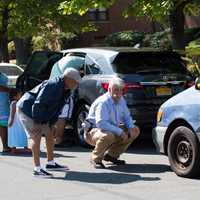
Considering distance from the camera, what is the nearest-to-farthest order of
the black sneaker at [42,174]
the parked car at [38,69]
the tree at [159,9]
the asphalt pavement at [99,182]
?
the asphalt pavement at [99,182] < the black sneaker at [42,174] < the parked car at [38,69] < the tree at [159,9]

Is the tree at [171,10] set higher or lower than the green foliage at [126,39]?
higher

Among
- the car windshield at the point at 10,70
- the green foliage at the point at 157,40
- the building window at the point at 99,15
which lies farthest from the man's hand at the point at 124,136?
the building window at the point at 99,15

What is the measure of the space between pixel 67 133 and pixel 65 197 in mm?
5723

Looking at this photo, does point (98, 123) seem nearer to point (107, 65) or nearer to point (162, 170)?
point (162, 170)

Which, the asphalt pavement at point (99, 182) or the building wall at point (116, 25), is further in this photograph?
the building wall at point (116, 25)

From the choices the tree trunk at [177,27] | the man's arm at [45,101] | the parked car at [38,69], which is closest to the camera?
the man's arm at [45,101]

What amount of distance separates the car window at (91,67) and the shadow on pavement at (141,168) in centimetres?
231

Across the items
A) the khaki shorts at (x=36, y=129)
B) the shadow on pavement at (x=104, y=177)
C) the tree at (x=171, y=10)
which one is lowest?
the shadow on pavement at (x=104, y=177)

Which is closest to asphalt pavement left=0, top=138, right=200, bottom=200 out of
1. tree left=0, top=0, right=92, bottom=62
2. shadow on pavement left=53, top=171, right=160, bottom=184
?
shadow on pavement left=53, top=171, right=160, bottom=184

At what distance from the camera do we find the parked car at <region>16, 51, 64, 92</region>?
519 inches

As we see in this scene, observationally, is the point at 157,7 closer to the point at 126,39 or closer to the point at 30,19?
the point at 30,19

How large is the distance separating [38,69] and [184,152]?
5.71 m

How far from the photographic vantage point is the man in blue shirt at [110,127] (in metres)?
9.09

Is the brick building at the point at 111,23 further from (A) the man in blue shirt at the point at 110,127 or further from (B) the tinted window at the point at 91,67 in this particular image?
(A) the man in blue shirt at the point at 110,127
